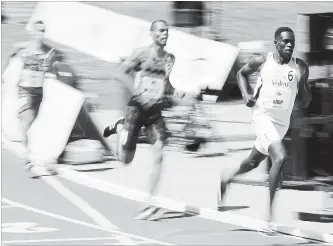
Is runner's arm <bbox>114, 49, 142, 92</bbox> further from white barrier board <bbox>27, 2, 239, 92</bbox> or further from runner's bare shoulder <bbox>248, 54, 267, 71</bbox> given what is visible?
runner's bare shoulder <bbox>248, 54, 267, 71</bbox>

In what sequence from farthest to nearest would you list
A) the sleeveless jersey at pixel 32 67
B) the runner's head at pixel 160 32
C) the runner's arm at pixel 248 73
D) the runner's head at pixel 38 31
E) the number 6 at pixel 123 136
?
the sleeveless jersey at pixel 32 67, the runner's head at pixel 38 31, the number 6 at pixel 123 136, the runner's head at pixel 160 32, the runner's arm at pixel 248 73

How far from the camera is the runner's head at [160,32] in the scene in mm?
7613

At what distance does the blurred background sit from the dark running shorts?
0.27 m

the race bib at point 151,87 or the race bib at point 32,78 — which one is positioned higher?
the race bib at point 32,78

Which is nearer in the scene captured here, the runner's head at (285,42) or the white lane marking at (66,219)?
the runner's head at (285,42)

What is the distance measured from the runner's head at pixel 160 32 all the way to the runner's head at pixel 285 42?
103 cm

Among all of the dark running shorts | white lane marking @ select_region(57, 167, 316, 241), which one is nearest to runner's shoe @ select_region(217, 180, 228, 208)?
white lane marking @ select_region(57, 167, 316, 241)

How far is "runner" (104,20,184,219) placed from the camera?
7.64m

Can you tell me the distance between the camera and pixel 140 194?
786cm

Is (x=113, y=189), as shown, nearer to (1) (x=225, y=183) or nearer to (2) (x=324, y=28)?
(1) (x=225, y=183)

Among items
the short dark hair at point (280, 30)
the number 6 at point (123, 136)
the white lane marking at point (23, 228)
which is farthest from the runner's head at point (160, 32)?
the white lane marking at point (23, 228)

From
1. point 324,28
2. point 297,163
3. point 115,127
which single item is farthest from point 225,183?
point 324,28

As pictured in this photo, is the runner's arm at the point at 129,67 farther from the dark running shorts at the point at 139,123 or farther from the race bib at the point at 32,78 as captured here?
the race bib at the point at 32,78

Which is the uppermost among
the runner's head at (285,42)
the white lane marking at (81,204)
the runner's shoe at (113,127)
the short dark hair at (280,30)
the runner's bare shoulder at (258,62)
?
the short dark hair at (280,30)
